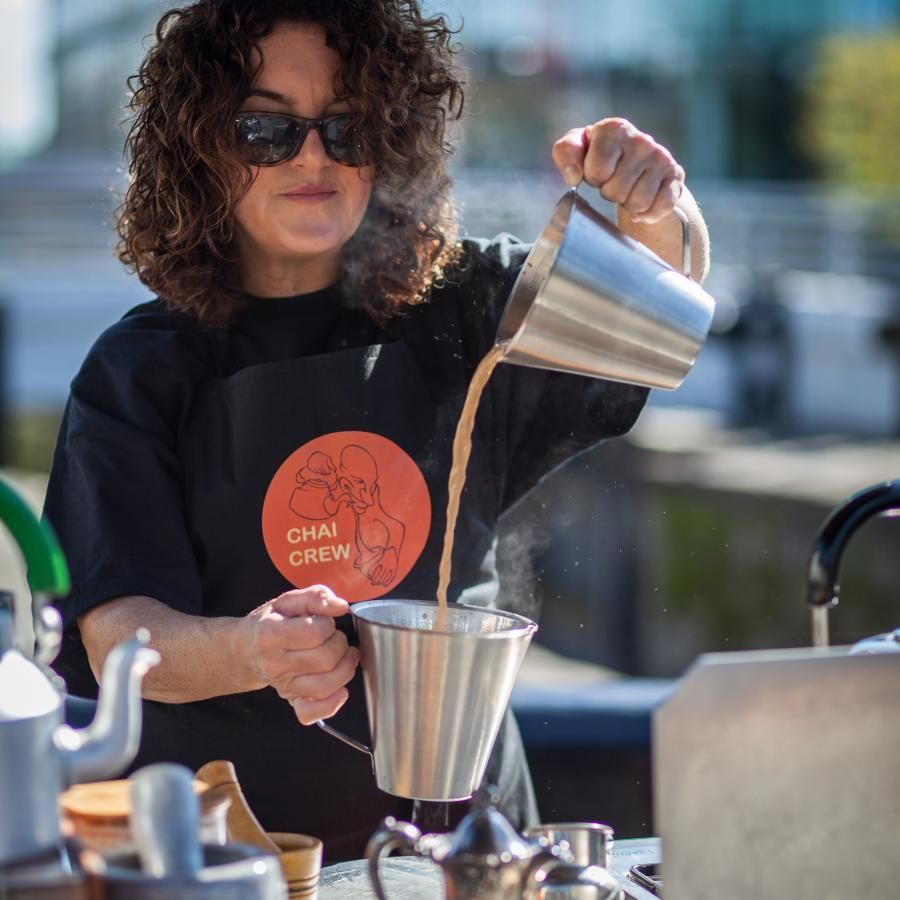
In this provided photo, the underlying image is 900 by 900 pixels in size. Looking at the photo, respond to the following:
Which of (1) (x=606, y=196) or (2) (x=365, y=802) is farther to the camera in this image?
(2) (x=365, y=802)

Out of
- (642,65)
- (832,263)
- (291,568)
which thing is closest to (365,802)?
(291,568)

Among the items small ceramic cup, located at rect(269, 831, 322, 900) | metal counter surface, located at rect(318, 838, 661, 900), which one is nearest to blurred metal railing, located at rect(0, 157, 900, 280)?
metal counter surface, located at rect(318, 838, 661, 900)

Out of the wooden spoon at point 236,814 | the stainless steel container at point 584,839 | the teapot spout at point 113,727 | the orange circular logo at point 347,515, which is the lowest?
the stainless steel container at point 584,839

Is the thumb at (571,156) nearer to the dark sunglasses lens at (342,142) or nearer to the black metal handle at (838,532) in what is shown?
the dark sunglasses lens at (342,142)

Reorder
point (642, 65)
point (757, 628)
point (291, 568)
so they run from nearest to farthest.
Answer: point (291, 568) < point (757, 628) < point (642, 65)

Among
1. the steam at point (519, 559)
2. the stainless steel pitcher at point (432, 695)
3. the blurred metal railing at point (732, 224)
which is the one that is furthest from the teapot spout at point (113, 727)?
the blurred metal railing at point (732, 224)

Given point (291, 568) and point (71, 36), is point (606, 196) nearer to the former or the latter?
point (291, 568)

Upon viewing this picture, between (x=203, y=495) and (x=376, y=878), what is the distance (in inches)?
31.1

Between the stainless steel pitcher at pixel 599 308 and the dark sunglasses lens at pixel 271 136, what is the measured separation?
374 mm

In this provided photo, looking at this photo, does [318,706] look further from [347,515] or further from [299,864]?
[347,515]

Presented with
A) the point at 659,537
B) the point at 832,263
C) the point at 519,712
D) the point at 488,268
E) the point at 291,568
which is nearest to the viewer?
the point at 291,568

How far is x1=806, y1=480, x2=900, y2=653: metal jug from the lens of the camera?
181 cm

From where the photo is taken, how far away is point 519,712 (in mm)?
3062

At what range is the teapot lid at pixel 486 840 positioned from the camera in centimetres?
115
